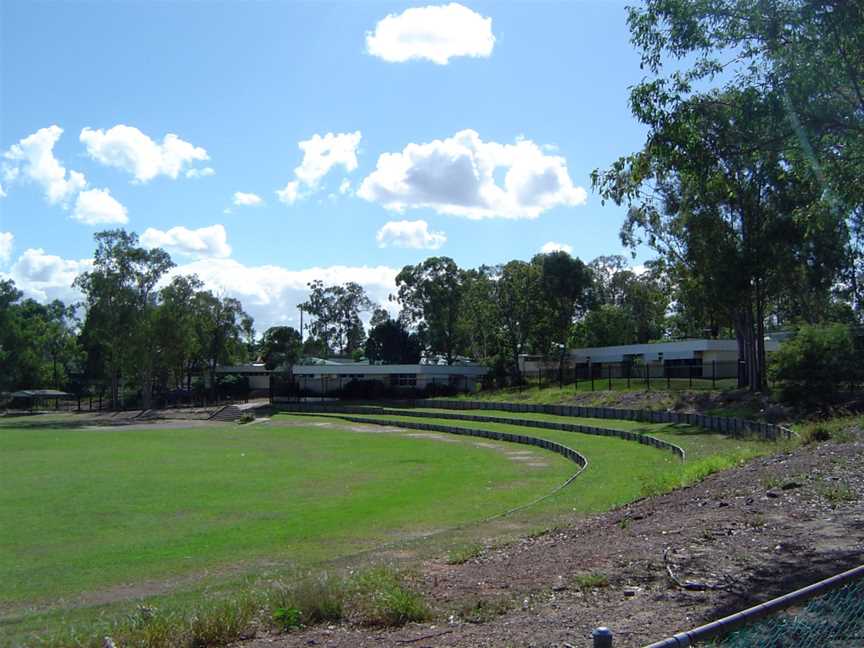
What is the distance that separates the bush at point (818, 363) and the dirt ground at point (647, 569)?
16.4 metres

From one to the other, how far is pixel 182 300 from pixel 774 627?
80324 millimetres

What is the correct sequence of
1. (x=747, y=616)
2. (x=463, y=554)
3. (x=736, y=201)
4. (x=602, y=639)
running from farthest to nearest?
(x=736, y=201)
(x=463, y=554)
(x=747, y=616)
(x=602, y=639)

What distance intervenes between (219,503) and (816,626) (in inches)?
693

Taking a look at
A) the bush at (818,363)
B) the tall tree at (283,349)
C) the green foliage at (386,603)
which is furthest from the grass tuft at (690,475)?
the tall tree at (283,349)

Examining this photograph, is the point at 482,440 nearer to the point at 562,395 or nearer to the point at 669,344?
the point at 562,395

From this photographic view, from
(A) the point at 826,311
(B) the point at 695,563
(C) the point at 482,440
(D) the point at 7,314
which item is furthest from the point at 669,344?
(D) the point at 7,314

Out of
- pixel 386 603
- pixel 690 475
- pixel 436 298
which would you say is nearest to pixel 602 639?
pixel 386 603

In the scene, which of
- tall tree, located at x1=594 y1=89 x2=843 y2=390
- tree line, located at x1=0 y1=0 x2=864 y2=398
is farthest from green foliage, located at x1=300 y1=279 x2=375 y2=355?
tall tree, located at x1=594 y1=89 x2=843 y2=390

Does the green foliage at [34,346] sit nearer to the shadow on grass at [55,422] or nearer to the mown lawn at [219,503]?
the shadow on grass at [55,422]

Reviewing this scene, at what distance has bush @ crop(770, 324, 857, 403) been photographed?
27844mm

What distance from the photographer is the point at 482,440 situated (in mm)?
39469

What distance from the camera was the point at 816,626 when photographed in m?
5.42

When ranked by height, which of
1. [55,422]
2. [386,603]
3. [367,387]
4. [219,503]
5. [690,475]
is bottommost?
[55,422]

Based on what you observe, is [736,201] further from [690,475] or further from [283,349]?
[283,349]
